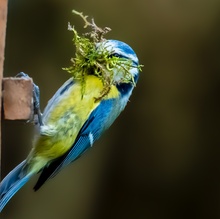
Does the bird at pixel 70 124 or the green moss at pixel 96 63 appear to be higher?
the green moss at pixel 96 63

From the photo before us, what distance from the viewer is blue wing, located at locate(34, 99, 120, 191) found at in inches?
103

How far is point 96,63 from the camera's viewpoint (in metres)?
2.47

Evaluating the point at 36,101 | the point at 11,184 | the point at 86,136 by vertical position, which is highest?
the point at 36,101

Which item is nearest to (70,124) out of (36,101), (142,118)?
(36,101)

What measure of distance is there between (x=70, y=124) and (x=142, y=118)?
1895mm

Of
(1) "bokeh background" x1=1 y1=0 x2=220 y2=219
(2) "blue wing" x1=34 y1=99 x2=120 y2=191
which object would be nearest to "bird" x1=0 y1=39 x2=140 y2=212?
(2) "blue wing" x1=34 y1=99 x2=120 y2=191

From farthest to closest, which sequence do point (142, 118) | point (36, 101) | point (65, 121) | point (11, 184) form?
point (142, 118)
point (65, 121)
point (11, 184)
point (36, 101)

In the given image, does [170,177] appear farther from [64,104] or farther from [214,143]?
[64,104]

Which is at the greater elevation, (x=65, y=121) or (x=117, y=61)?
(x=117, y=61)

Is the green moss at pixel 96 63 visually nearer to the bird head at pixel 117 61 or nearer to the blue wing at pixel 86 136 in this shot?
the bird head at pixel 117 61

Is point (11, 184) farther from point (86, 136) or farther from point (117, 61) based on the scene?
point (117, 61)

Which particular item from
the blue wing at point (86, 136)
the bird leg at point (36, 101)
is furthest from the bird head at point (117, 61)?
the bird leg at point (36, 101)

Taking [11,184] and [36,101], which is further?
[11,184]

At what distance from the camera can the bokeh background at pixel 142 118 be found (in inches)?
171
